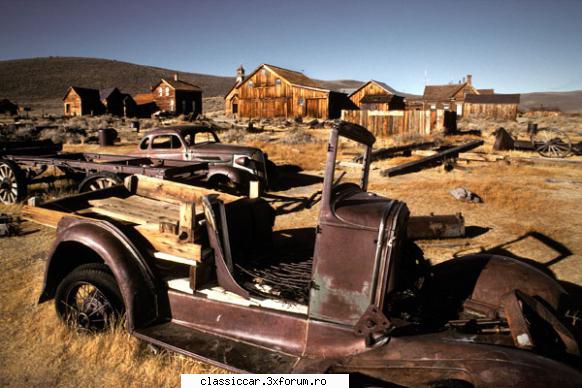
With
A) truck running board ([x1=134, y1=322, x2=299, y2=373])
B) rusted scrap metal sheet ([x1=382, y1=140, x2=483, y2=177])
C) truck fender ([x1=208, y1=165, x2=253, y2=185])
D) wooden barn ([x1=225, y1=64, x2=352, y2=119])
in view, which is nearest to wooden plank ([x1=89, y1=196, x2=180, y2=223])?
truck running board ([x1=134, y1=322, x2=299, y2=373])

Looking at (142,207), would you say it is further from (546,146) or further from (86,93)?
(86,93)

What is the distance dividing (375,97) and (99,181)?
41.1 meters

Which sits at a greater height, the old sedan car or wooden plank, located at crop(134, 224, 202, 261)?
the old sedan car

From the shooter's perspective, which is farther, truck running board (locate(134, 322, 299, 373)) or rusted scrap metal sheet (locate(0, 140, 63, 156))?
rusted scrap metal sheet (locate(0, 140, 63, 156))

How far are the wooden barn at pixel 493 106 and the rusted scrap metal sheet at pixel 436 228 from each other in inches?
1825

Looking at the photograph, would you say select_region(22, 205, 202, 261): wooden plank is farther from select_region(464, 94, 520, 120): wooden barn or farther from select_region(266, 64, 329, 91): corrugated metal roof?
select_region(464, 94, 520, 120): wooden barn

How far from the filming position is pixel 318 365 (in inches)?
106

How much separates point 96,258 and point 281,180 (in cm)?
844

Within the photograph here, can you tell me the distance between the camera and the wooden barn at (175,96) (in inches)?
2004

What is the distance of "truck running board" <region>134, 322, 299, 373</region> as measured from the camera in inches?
112

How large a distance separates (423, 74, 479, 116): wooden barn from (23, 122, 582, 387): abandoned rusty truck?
56.5 m

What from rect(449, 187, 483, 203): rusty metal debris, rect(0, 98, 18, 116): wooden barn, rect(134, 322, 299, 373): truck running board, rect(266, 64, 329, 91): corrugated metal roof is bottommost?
rect(134, 322, 299, 373): truck running board

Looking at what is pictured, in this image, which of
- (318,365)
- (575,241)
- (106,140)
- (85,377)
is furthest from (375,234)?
(106,140)

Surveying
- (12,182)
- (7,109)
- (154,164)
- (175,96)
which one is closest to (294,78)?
(175,96)
